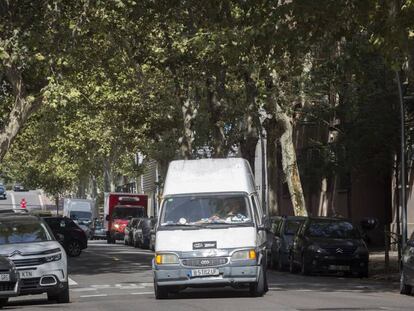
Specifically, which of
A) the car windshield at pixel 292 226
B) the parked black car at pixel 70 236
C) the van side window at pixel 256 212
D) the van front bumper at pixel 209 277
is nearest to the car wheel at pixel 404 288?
the van side window at pixel 256 212

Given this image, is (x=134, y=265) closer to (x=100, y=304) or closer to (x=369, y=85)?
(x=369, y=85)

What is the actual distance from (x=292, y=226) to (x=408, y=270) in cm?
1130

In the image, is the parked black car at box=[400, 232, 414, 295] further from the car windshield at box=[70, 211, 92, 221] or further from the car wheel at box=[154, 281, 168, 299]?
the car windshield at box=[70, 211, 92, 221]

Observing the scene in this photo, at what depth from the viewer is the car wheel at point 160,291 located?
62.0 ft

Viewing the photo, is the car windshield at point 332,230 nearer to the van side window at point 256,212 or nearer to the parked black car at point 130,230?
the van side window at point 256,212

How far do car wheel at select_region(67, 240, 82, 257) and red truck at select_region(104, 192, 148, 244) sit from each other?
71.5 ft

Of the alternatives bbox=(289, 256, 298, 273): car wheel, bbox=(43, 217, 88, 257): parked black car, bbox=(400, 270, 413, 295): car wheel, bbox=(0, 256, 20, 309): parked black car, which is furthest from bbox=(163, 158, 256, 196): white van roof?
bbox=(43, 217, 88, 257): parked black car

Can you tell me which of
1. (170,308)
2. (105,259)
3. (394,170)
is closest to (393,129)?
(394,170)

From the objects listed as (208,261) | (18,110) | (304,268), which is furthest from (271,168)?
(208,261)

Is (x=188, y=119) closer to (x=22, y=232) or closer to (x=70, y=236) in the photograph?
(x=70, y=236)

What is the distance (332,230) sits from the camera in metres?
29.1

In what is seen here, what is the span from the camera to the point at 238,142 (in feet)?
164

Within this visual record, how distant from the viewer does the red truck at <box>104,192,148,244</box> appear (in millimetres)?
63875

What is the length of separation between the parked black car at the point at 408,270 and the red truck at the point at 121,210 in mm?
43442
